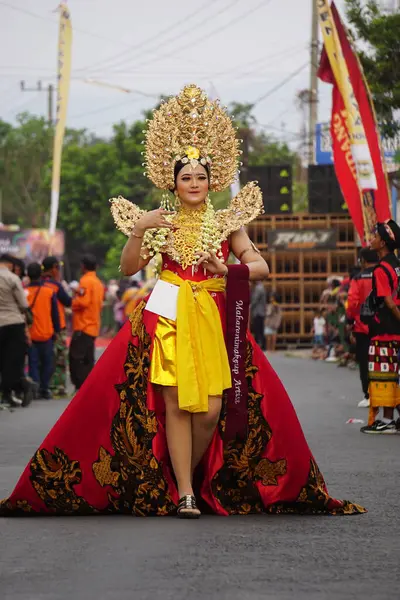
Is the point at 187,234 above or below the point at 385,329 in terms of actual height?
above

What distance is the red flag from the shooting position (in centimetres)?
2256

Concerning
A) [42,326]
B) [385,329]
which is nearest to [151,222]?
[385,329]

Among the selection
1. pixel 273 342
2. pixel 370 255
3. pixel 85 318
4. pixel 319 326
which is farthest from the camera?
pixel 273 342

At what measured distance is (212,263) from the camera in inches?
318

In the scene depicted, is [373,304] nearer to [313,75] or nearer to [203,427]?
[203,427]

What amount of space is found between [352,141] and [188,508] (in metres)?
15.6

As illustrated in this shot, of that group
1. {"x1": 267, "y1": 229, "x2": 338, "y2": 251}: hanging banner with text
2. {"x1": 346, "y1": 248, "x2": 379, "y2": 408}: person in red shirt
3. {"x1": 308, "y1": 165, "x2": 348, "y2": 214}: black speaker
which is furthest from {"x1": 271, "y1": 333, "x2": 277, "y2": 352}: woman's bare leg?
{"x1": 346, "y1": 248, "x2": 379, "y2": 408}: person in red shirt

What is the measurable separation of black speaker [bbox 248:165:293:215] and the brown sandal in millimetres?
29824

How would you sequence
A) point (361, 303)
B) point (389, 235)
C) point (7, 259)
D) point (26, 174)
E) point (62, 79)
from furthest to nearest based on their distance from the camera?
point (26, 174) → point (62, 79) → point (7, 259) → point (361, 303) → point (389, 235)

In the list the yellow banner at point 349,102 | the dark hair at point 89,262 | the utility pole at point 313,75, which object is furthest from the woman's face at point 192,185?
the utility pole at point 313,75

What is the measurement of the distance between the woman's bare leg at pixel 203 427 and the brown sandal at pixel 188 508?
0.94ft

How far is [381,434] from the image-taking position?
45.7 ft

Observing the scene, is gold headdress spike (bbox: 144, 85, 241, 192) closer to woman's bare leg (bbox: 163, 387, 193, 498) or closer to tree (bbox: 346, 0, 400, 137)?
woman's bare leg (bbox: 163, 387, 193, 498)

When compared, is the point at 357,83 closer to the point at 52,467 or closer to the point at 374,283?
the point at 374,283
